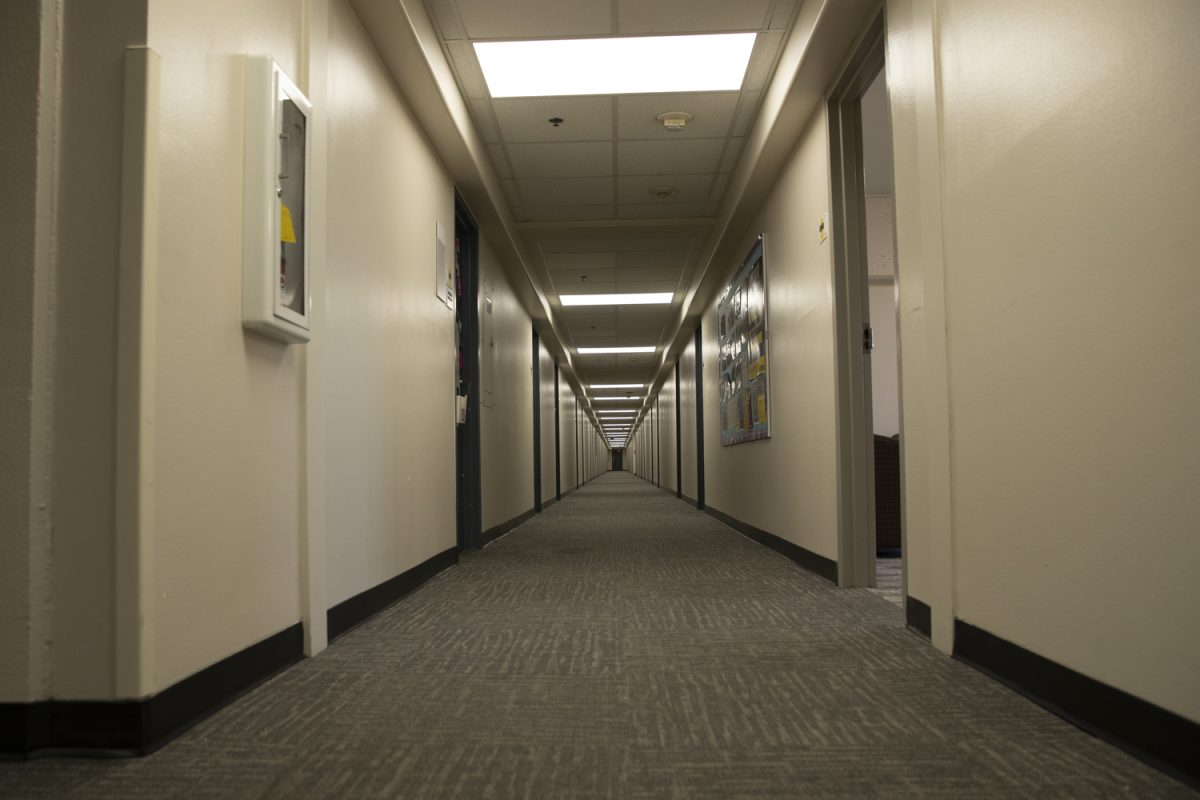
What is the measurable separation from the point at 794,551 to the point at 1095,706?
3236mm

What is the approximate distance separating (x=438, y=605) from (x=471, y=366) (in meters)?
2.60

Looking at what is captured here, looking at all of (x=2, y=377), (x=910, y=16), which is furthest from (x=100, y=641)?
(x=910, y=16)

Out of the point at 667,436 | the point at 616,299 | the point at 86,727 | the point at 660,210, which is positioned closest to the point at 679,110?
the point at 660,210

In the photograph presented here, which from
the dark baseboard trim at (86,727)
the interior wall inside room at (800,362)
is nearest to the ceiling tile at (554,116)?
the interior wall inside room at (800,362)

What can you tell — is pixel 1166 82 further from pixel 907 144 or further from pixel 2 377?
pixel 2 377

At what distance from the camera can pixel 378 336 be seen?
3.56 meters

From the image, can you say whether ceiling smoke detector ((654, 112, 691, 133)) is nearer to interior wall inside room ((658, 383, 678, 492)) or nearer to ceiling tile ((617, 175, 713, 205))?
ceiling tile ((617, 175, 713, 205))

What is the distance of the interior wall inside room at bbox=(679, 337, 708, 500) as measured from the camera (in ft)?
37.2

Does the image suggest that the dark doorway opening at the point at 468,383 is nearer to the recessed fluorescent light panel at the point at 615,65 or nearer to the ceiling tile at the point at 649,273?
the recessed fluorescent light panel at the point at 615,65

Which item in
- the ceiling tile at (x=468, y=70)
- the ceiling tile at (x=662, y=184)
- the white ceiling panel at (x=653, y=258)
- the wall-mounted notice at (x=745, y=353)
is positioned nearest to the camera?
the ceiling tile at (x=468, y=70)

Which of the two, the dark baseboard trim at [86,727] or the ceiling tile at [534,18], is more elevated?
the ceiling tile at [534,18]

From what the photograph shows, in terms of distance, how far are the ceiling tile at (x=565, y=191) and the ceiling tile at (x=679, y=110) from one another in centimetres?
85

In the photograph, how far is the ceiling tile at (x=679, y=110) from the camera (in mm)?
4555

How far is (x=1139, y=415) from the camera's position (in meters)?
1.62
